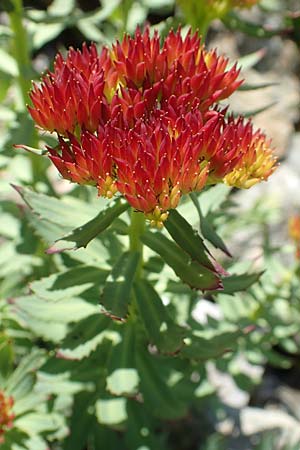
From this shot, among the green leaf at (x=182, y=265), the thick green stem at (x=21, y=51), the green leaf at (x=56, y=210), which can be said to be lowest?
the green leaf at (x=182, y=265)

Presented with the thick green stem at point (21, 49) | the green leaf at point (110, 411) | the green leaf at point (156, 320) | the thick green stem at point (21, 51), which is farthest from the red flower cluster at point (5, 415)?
the thick green stem at point (21, 49)

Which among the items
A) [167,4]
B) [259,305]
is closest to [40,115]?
[167,4]

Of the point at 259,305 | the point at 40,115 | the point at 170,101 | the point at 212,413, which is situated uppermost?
the point at 40,115

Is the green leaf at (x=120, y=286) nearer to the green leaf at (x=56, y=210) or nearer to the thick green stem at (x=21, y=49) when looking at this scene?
the green leaf at (x=56, y=210)

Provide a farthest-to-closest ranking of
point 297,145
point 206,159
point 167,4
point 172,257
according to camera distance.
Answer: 1. point 297,145
2. point 167,4
3. point 172,257
4. point 206,159

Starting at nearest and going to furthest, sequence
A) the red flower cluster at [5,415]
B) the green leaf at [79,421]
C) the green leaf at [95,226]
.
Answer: the green leaf at [95,226] < the red flower cluster at [5,415] < the green leaf at [79,421]

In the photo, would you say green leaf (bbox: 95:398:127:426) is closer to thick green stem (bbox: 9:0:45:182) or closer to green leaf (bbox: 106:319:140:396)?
green leaf (bbox: 106:319:140:396)

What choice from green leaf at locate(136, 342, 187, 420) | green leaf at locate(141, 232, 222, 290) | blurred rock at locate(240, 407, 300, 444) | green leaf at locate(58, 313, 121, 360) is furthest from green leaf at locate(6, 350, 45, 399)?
blurred rock at locate(240, 407, 300, 444)

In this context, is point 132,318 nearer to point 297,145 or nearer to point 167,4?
point 167,4
